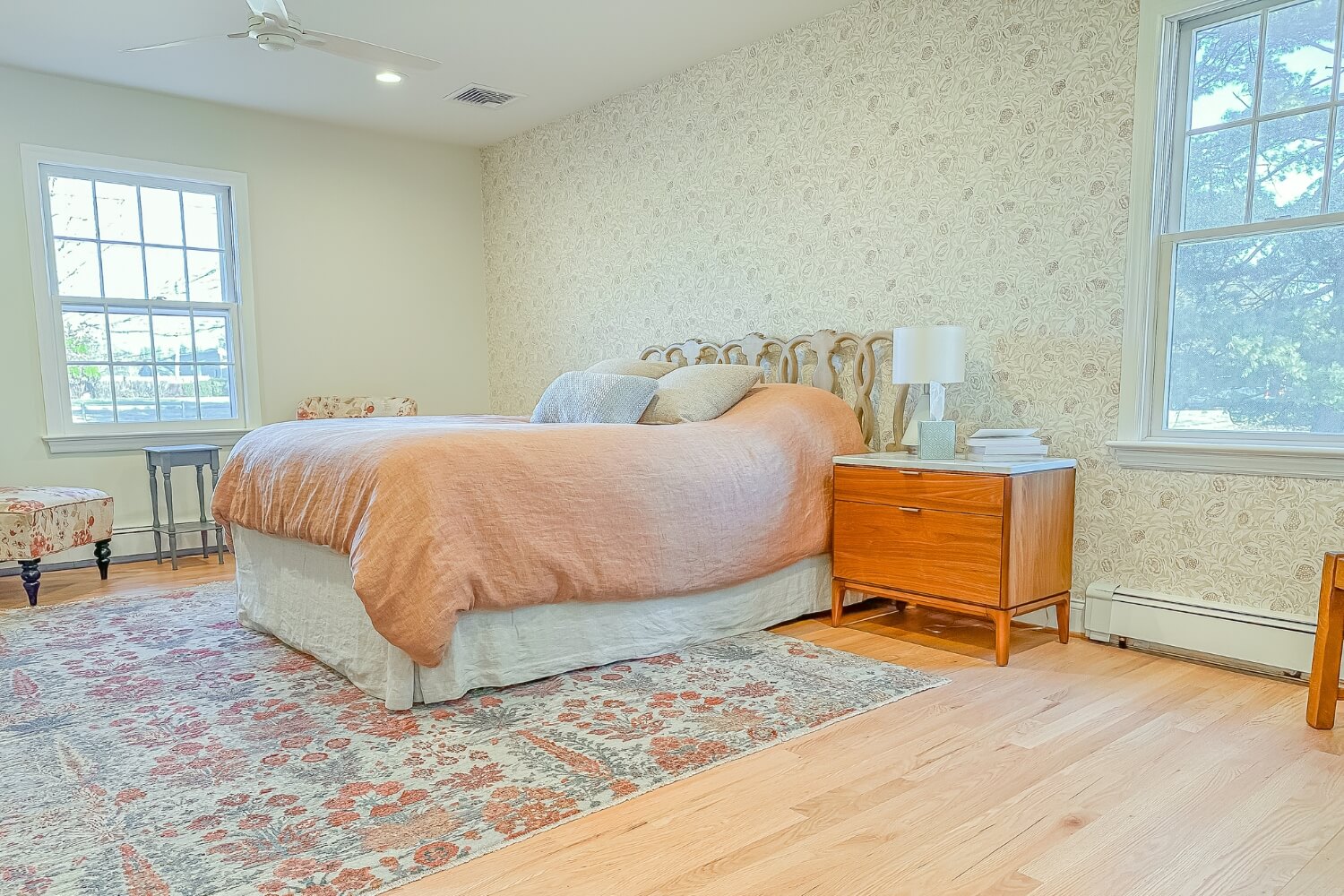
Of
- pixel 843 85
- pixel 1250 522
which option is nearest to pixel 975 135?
pixel 843 85

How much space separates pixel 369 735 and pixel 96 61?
395 cm

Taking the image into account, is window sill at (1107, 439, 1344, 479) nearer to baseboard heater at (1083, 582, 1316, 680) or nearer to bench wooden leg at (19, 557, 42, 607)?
baseboard heater at (1083, 582, 1316, 680)

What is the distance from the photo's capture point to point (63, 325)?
4445 mm

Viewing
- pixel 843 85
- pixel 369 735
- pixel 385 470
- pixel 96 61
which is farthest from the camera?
pixel 96 61

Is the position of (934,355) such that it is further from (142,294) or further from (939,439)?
(142,294)

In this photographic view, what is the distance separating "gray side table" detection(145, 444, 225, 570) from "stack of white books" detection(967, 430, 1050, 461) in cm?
371

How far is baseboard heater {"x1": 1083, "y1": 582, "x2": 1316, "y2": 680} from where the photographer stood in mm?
2479

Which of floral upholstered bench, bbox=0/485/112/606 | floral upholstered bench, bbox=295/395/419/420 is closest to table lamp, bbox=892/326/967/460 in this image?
floral upholstered bench, bbox=295/395/419/420

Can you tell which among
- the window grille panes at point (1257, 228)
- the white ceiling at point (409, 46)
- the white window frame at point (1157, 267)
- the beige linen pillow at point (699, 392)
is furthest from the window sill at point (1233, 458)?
the white ceiling at point (409, 46)

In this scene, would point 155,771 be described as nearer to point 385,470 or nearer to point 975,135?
point 385,470

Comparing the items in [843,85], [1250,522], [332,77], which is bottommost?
[1250,522]

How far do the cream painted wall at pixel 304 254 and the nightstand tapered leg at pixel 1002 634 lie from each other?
4.26m

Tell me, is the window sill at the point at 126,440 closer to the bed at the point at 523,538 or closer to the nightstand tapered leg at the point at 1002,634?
the bed at the point at 523,538

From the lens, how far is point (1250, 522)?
2.59m
